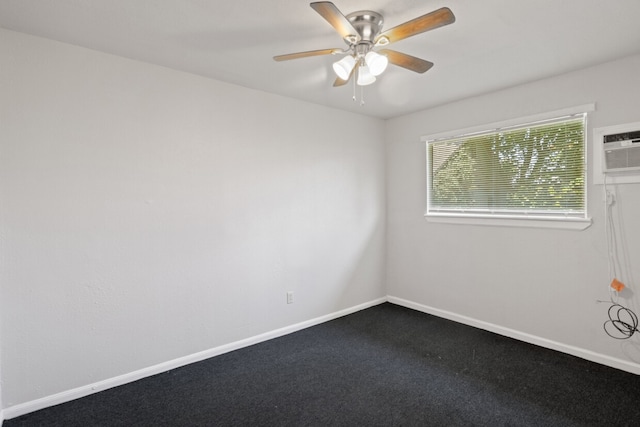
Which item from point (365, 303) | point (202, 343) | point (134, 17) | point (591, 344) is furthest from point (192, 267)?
point (591, 344)

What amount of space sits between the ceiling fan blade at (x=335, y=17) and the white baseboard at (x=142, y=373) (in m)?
2.66

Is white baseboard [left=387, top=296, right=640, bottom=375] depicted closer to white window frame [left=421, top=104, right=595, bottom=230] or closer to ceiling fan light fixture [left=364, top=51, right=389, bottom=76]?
white window frame [left=421, top=104, right=595, bottom=230]

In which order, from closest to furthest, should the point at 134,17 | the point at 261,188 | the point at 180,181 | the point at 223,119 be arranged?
the point at 134,17 → the point at 180,181 → the point at 223,119 → the point at 261,188

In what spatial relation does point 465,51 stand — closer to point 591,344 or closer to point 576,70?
point 576,70

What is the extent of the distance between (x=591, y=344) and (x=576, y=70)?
7.48ft

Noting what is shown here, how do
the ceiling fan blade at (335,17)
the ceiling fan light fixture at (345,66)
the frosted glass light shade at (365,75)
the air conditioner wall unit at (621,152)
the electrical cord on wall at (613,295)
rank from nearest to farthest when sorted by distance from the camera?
the ceiling fan blade at (335,17), the ceiling fan light fixture at (345,66), the frosted glass light shade at (365,75), the air conditioner wall unit at (621,152), the electrical cord on wall at (613,295)

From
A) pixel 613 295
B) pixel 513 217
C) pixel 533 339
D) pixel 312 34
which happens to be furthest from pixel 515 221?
pixel 312 34

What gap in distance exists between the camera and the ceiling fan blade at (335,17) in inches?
58.8

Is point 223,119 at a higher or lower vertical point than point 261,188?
higher

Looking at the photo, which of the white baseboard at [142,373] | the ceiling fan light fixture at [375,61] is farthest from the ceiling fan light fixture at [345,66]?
the white baseboard at [142,373]

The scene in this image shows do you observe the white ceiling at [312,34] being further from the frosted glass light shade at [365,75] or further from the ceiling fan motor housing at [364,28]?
the frosted glass light shade at [365,75]

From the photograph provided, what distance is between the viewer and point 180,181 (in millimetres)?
→ 2729

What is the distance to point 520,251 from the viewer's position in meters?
3.18

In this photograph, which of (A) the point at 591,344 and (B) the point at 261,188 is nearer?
(A) the point at 591,344
